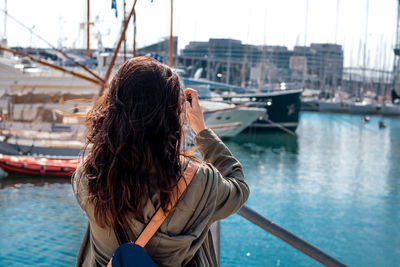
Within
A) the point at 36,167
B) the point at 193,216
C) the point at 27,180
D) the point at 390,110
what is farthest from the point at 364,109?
the point at 193,216

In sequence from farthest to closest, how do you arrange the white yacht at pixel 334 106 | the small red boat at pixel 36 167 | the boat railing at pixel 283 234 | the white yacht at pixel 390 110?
the white yacht at pixel 334 106
the white yacht at pixel 390 110
the small red boat at pixel 36 167
the boat railing at pixel 283 234

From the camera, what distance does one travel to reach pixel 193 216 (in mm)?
1166

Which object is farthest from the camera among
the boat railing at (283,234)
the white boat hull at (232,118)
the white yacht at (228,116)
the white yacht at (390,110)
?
the white yacht at (390,110)

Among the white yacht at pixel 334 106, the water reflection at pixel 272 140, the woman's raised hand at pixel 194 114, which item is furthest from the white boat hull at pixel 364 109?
the woman's raised hand at pixel 194 114

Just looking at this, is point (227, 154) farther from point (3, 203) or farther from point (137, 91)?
point (3, 203)

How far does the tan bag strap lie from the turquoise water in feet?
18.3

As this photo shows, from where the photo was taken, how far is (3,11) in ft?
30.3

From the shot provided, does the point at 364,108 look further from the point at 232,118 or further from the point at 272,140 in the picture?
the point at 232,118

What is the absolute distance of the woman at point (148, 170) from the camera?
3.69ft

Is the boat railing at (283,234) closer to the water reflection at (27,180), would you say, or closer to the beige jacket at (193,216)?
the beige jacket at (193,216)

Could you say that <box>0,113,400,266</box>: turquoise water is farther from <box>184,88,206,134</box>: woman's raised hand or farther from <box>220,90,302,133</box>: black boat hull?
<box>220,90,302,133</box>: black boat hull

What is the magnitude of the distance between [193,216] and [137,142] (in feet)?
0.73

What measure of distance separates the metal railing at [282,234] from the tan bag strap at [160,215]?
1.31ft

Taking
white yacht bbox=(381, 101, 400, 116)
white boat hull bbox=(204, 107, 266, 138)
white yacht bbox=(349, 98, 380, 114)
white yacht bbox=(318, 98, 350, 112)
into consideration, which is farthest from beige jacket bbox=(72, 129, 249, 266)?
white yacht bbox=(318, 98, 350, 112)
